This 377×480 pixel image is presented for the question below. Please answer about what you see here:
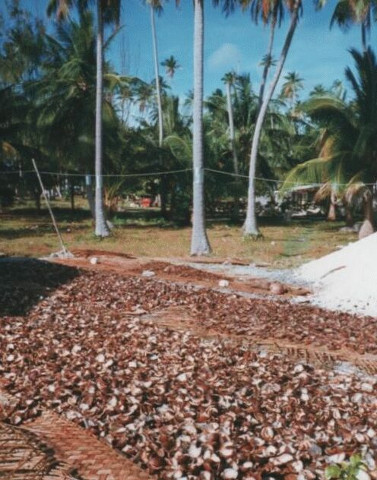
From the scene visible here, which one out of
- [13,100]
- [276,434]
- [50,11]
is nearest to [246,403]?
[276,434]

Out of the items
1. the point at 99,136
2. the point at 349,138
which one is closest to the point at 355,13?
the point at 349,138

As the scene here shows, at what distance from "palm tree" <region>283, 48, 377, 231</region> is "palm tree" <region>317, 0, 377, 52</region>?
173 cm

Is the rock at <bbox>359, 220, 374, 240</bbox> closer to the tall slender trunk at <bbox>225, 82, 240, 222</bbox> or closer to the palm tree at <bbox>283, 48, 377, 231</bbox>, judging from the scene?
the palm tree at <bbox>283, 48, 377, 231</bbox>

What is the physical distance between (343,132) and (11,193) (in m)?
19.9

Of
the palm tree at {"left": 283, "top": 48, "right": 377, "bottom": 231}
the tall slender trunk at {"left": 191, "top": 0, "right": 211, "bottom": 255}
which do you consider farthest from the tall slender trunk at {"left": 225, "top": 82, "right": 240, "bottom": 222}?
the tall slender trunk at {"left": 191, "top": 0, "right": 211, "bottom": 255}

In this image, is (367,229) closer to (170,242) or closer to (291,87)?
(170,242)

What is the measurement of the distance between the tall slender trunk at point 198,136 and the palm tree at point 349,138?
470 cm

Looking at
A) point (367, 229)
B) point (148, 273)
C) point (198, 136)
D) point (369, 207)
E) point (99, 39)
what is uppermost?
point (99, 39)

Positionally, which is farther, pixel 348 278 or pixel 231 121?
pixel 231 121

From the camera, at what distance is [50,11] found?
59.9 feet

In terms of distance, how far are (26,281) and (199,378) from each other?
6.23 meters

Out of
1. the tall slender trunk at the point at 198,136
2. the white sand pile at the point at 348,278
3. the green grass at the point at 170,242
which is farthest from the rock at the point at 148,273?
the tall slender trunk at the point at 198,136

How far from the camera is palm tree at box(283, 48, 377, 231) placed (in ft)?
57.3

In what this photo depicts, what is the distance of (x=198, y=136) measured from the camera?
1451cm
